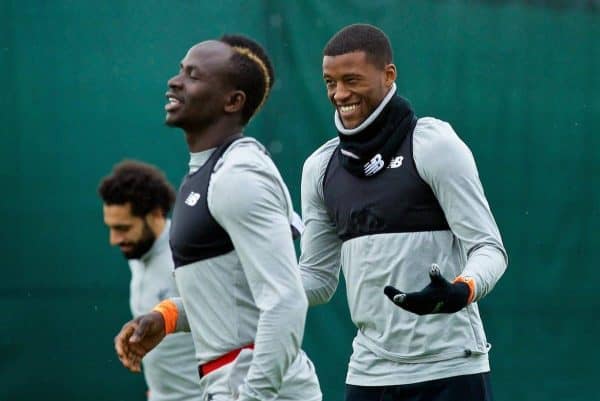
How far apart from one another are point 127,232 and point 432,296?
2.97m

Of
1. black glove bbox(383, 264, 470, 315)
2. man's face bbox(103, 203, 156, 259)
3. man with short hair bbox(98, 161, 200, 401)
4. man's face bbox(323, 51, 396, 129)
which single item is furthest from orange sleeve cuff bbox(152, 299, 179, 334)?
man's face bbox(103, 203, 156, 259)

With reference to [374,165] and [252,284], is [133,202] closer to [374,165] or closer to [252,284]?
[374,165]

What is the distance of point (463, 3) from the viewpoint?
21.6 feet

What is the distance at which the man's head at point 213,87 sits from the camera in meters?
3.73

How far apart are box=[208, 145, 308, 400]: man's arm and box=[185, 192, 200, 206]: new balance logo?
0.09 m

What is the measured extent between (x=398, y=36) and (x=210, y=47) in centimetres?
280

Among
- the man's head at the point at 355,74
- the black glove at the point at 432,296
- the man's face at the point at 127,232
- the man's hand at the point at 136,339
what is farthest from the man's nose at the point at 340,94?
the man's face at the point at 127,232

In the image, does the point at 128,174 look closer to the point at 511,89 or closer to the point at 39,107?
the point at 39,107

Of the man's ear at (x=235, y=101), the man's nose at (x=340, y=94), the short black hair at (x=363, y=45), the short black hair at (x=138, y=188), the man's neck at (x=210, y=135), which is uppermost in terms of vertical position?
the short black hair at (x=363, y=45)

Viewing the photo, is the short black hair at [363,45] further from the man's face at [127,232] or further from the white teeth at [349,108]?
the man's face at [127,232]

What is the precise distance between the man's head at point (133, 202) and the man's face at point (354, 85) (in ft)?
6.78

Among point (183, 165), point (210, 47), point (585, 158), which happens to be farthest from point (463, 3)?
point (210, 47)

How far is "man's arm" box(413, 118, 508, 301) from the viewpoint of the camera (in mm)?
4000

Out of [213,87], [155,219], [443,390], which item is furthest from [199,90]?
[155,219]
